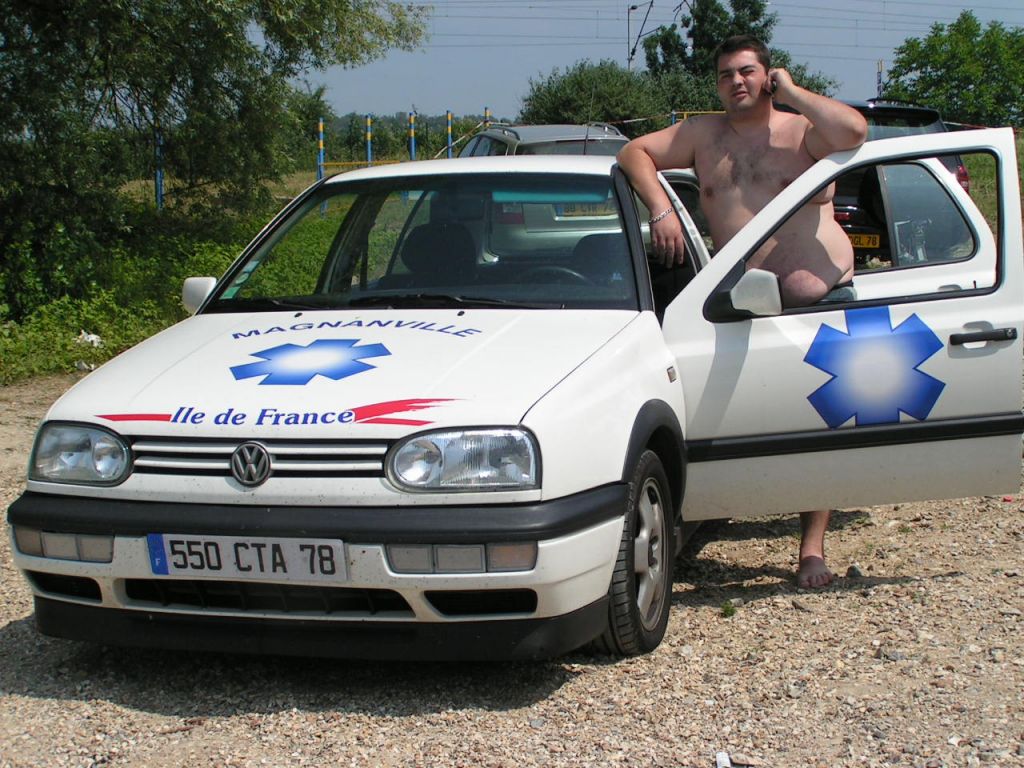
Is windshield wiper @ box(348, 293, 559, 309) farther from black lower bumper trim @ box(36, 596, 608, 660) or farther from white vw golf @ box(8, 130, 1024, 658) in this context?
black lower bumper trim @ box(36, 596, 608, 660)

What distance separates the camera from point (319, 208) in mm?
5277

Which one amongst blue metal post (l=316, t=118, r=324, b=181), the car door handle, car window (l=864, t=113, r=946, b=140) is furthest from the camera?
blue metal post (l=316, t=118, r=324, b=181)

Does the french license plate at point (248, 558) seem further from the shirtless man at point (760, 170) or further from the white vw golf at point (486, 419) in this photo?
the shirtless man at point (760, 170)

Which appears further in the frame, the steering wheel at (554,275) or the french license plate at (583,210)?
the french license plate at (583,210)

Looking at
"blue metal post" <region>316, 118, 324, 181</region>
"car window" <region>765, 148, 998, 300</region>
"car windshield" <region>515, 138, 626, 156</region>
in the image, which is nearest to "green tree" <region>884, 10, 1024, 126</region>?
"blue metal post" <region>316, 118, 324, 181</region>

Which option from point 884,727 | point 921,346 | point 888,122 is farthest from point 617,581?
point 888,122

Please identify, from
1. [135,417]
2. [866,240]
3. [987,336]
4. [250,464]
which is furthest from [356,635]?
[866,240]

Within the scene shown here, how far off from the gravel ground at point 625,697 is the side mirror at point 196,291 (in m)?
1.26

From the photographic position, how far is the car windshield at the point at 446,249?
4477mm

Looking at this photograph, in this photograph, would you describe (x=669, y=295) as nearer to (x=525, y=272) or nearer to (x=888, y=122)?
(x=525, y=272)

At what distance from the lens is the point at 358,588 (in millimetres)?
3475

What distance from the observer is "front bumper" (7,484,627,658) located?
134 inches

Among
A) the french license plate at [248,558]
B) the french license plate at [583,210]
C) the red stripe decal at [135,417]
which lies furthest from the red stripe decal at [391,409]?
the french license plate at [583,210]

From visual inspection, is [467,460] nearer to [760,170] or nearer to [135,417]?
[135,417]
